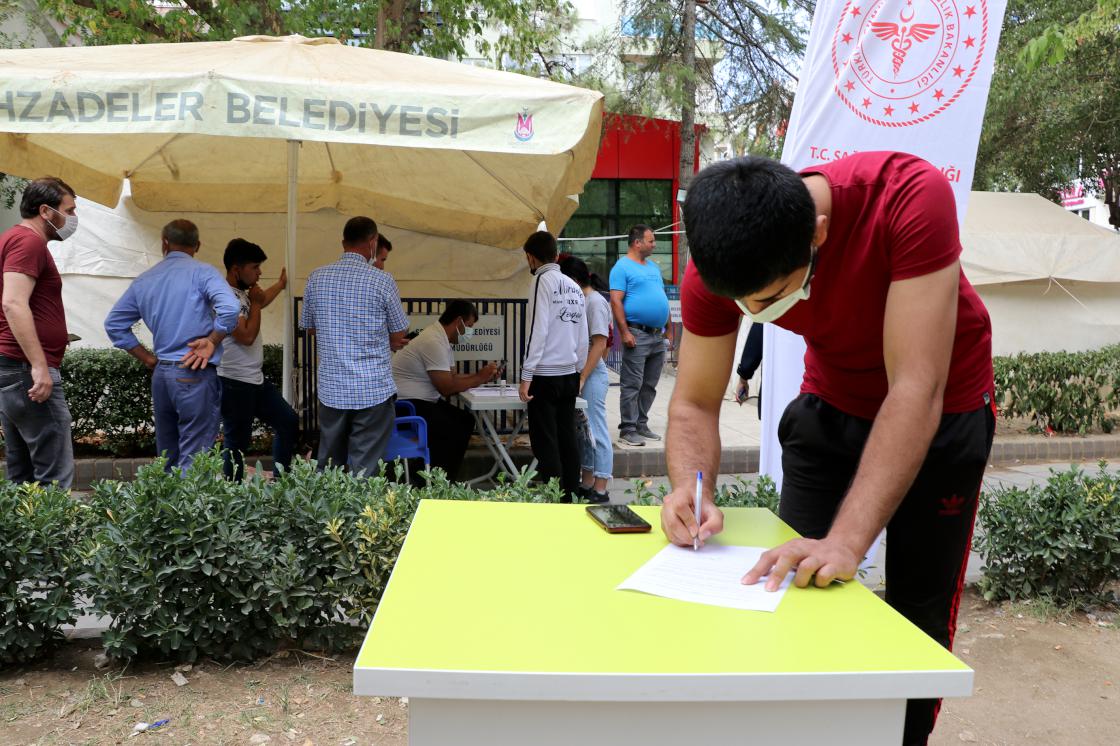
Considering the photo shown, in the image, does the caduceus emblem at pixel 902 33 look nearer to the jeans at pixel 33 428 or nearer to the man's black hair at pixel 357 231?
the man's black hair at pixel 357 231

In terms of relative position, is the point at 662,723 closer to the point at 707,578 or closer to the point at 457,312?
Answer: the point at 707,578

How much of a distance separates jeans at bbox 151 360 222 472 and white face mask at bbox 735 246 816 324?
4.28 meters

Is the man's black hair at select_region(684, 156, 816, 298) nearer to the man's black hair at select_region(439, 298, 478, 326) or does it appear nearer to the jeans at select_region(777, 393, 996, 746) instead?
the jeans at select_region(777, 393, 996, 746)

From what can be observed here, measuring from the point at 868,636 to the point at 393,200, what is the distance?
8095mm

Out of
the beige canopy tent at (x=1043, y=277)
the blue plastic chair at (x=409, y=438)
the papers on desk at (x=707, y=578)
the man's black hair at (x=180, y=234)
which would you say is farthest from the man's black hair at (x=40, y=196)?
the beige canopy tent at (x=1043, y=277)

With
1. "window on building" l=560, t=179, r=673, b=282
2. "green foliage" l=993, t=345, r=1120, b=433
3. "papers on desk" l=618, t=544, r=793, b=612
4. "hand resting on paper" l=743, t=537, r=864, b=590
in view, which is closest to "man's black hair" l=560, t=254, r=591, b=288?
"green foliage" l=993, t=345, r=1120, b=433

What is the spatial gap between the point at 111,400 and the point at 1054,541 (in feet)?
21.6

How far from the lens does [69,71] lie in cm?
482

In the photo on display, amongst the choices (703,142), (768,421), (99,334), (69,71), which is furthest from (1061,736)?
(703,142)

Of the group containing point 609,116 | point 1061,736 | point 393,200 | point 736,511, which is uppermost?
point 609,116

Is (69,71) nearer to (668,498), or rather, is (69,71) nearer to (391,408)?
(391,408)

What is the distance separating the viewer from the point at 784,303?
2070 millimetres

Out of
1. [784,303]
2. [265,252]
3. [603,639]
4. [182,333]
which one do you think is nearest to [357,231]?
[182,333]

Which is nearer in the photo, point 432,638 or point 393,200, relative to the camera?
point 432,638
